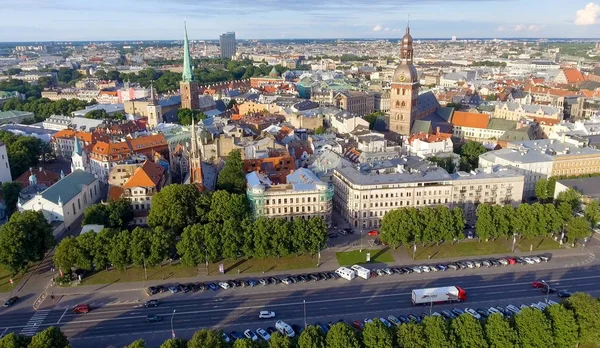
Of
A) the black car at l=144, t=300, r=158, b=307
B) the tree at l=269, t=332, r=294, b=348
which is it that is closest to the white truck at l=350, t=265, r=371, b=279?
the tree at l=269, t=332, r=294, b=348

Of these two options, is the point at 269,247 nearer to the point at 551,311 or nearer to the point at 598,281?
the point at 551,311

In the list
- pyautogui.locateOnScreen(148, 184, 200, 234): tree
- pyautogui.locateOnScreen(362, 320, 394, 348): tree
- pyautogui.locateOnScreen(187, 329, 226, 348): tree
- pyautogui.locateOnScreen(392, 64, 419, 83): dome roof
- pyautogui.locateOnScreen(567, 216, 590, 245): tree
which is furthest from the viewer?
pyautogui.locateOnScreen(392, 64, 419, 83): dome roof

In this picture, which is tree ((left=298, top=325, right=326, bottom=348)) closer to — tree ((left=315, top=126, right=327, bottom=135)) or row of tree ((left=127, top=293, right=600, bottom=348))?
row of tree ((left=127, top=293, right=600, bottom=348))

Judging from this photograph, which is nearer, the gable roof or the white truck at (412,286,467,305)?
the white truck at (412,286,467,305)

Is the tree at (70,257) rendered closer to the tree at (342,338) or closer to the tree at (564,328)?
the tree at (342,338)

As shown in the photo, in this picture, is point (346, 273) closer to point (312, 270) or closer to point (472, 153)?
point (312, 270)

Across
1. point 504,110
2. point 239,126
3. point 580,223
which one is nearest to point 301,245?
point 580,223

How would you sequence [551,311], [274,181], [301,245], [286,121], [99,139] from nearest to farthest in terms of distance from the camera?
[551,311] < [301,245] < [274,181] < [99,139] < [286,121]
